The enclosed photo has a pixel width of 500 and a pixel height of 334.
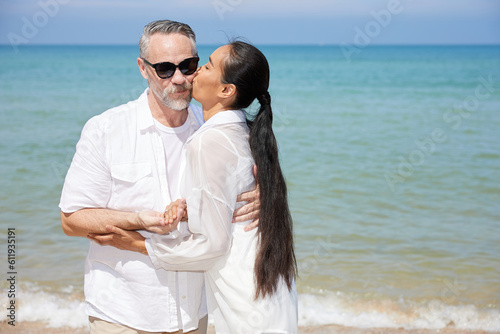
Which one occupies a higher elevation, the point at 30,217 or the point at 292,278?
the point at 292,278

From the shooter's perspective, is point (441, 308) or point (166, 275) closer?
point (166, 275)

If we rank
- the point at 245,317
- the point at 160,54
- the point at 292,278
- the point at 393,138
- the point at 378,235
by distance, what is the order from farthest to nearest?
the point at 393,138, the point at 378,235, the point at 160,54, the point at 292,278, the point at 245,317

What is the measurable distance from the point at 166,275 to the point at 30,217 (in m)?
5.86

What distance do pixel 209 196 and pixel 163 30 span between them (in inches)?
41.3

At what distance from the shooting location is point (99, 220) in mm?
2822

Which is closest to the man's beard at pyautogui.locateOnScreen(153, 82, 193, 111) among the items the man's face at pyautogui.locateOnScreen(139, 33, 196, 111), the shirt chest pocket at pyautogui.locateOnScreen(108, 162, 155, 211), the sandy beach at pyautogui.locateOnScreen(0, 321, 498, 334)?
the man's face at pyautogui.locateOnScreen(139, 33, 196, 111)

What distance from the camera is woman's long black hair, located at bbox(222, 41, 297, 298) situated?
8.46 feet

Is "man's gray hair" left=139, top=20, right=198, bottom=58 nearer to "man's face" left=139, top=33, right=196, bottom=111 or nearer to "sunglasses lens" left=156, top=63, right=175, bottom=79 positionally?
"man's face" left=139, top=33, right=196, bottom=111

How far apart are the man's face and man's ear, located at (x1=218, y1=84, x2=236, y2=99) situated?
27 cm

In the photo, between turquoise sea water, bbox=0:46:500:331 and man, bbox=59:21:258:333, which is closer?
man, bbox=59:21:258:333

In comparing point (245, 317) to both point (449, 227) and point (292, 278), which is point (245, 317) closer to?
point (292, 278)

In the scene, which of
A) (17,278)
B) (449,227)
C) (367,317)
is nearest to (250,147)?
(367,317)

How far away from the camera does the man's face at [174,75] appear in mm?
2971

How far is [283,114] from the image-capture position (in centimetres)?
1798
